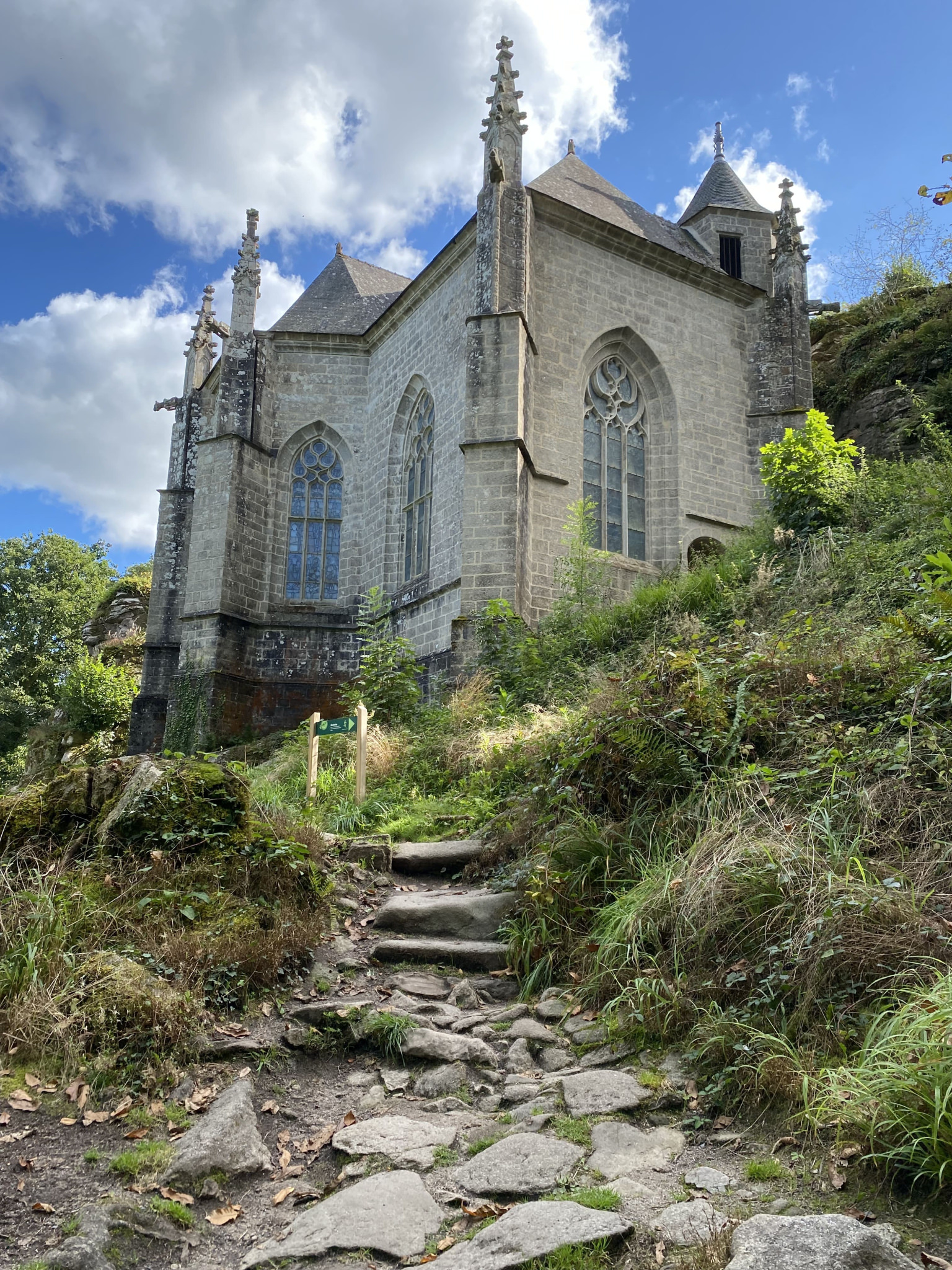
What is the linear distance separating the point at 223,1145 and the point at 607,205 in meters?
18.1

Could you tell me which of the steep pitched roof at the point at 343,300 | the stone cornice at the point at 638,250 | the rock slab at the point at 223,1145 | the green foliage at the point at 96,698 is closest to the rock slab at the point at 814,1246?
the rock slab at the point at 223,1145

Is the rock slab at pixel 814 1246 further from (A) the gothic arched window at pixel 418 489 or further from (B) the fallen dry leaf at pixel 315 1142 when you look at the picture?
(A) the gothic arched window at pixel 418 489

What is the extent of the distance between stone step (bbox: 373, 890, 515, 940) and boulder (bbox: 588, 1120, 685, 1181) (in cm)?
236

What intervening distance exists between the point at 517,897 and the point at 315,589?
13.4 metres

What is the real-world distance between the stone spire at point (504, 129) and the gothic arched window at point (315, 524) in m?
6.56

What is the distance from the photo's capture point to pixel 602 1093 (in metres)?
3.82

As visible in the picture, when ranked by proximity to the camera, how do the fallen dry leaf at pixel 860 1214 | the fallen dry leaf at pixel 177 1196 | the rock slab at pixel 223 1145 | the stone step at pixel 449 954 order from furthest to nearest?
the stone step at pixel 449 954 < the rock slab at pixel 223 1145 < the fallen dry leaf at pixel 177 1196 < the fallen dry leaf at pixel 860 1214

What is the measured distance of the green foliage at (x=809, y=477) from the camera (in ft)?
37.9

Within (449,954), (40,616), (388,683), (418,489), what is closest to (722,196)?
(418,489)

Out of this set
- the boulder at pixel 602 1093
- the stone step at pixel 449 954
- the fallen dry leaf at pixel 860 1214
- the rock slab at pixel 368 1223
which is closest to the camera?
the fallen dry leaf at pixel 860 1214

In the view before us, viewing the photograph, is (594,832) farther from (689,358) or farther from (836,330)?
(836,330)

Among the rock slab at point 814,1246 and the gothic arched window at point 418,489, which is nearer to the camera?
the rock slab at point 814,1246

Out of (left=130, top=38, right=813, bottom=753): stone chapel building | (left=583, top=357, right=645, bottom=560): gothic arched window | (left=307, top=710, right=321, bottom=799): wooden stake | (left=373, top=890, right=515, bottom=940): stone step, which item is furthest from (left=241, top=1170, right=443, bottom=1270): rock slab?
(left=583, top=357, right=645, bottom=560): gothic arched window

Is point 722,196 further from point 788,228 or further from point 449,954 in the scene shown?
point 449,954
